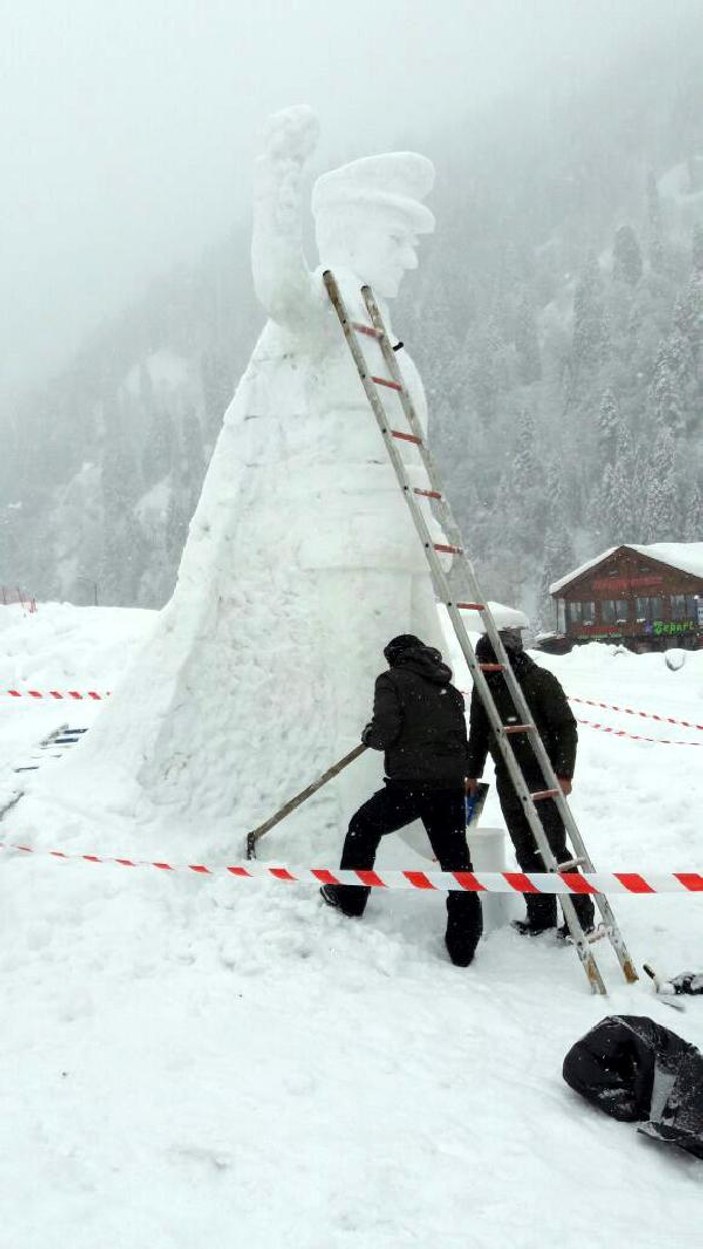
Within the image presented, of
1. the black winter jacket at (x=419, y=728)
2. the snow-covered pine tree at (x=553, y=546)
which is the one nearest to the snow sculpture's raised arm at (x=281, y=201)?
the black winter jacket at (x=419, y=728)

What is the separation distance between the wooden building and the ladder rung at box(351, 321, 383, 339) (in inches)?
1374

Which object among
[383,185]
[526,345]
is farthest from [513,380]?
[383,185]

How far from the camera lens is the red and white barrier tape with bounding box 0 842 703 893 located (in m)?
3.47

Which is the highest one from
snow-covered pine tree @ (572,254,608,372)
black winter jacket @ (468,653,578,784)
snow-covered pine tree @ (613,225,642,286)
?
snow-covered pine tree @ (613,225,642,286)

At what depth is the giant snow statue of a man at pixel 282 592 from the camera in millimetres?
4785

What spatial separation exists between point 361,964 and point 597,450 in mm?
78636

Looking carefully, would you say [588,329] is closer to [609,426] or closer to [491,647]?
[609,426]

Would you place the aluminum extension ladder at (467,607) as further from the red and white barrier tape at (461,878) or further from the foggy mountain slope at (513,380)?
the foggy mountain slope at (513,380)

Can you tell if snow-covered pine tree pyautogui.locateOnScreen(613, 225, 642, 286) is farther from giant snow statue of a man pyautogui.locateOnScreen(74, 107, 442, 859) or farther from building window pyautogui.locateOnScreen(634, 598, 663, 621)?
giant snow statue of a man pyautogui.locateOnScreen(74, 107, 442, 859)

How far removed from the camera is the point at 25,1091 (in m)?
2.62

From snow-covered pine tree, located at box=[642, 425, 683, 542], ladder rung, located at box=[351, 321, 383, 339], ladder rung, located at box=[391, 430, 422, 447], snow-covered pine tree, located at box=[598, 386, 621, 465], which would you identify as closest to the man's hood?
ladder rung, located at box=[391, 430, 422, 447]

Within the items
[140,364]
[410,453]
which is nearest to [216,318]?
[140,364]

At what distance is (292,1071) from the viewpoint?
285 centimetres

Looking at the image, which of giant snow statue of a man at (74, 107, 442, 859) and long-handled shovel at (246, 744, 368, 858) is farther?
giant snow statue of a man at (74, 107, 442, 859)
